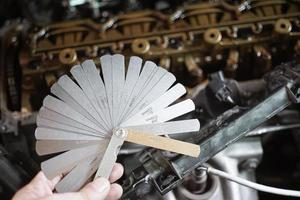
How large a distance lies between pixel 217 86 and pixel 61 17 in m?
0.71

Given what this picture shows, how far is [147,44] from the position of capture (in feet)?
3.83

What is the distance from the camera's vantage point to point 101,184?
32.8 inches

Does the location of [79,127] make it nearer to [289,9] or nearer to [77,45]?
[77,45]

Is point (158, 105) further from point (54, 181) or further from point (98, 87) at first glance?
point (54, 181)

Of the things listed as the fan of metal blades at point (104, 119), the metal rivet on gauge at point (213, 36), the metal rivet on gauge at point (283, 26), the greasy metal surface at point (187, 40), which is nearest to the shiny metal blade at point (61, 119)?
the fan of metal blades at point (104, 119)

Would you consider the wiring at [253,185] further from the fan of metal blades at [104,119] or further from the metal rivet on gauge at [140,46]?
the metal rivet on gauge at [140,46]

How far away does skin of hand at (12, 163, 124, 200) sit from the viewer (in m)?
0.80

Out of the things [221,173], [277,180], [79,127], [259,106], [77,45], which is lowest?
[277,180]

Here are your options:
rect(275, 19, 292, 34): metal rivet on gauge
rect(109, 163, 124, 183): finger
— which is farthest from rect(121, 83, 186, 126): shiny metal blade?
rect(275, 19, 292, 34): metal rivet on gauge

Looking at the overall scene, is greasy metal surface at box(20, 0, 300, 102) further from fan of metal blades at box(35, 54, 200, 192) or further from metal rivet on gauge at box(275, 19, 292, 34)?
fan of metal blades at box(35, 54, 200, 192)

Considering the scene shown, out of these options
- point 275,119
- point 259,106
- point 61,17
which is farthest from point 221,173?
point 61,17

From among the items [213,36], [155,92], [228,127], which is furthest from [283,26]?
[155,92]

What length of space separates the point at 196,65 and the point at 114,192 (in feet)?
1.68

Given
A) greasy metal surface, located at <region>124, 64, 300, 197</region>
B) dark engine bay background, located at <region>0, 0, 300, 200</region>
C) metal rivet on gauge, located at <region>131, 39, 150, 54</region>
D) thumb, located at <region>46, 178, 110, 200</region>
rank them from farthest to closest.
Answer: metal rivet on gauge, located at <region>131, 39, 150, 54</region>, dark engine bay background, located at <region>0, 0, 300, 200</region>, greasy metal surface, located at <region>124, 64, 300, 197</region>, thumb, located at <region>46, 178, 110, 200</region>
